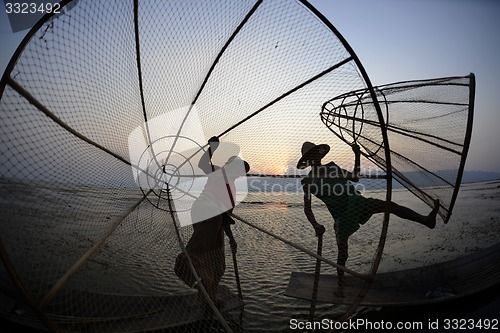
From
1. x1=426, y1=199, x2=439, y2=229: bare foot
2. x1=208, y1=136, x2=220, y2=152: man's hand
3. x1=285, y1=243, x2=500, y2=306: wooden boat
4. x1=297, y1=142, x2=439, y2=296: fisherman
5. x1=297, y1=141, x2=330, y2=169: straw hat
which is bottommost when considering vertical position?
x1=285, y1=243, x2=500, y2=306: wooden boat

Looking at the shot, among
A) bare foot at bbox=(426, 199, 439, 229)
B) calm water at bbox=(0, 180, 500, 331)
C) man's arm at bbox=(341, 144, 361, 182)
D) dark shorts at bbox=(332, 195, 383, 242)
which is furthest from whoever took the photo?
bare foot at bbox=(426, 199, 439, 229)

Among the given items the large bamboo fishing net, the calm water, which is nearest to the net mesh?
the large bamboo fishing net

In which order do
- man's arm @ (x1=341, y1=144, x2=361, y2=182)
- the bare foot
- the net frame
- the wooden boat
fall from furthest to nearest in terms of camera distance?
the bare foot → man's arm @ (x1=341, y1=144, x2=361, y2=182) → the wooden boat → the net frame

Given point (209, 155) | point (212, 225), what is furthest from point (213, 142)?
point (212, 225)

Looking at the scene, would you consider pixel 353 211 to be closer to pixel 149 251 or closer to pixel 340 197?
pixel 340 197

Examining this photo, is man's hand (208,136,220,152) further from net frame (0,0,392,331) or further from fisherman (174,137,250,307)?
net frame (0,0,392,331)

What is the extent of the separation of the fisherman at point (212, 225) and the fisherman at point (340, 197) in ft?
3.13

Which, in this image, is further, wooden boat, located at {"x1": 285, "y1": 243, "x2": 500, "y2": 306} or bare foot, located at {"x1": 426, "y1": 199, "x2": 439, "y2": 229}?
bare foot, located at {"x1": 426, "y1": 199, "x2": 439, "y2": 229}

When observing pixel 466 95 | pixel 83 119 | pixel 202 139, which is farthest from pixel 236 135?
pixel 466 95

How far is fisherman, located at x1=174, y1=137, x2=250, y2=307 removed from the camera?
10.6ft

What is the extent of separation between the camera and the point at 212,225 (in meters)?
3.47

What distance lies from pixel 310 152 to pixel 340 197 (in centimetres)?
78

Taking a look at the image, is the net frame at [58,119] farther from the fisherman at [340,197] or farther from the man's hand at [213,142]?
the fisherman at [340,197]

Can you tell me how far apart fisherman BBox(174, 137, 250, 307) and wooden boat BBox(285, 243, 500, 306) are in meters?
0.96
